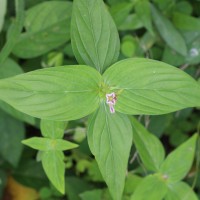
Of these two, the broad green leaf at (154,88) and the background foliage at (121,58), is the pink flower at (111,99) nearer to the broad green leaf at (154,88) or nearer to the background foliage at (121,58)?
the broad green leaf at (154,88)

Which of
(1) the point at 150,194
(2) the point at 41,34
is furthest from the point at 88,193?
(2) the point at 41,34

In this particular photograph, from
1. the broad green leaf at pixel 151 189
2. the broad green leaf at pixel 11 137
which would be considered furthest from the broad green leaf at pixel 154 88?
the broad green leaf at pixel 11 137

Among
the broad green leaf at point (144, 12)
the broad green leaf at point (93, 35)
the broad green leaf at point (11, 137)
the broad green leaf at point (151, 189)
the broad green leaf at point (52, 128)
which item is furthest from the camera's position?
the broad green leaf at point (11, 137)

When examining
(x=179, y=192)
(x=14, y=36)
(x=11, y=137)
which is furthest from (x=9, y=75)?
(x=179, y=192)

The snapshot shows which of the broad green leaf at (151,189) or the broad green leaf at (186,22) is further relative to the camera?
the broad green leaf at (186,22)

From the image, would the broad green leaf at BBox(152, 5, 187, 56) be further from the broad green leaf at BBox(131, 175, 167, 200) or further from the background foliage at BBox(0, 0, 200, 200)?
the broad green leaf at BBox(131, 175, 167, 200)

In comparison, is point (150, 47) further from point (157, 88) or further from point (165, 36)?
point (157, 88)
